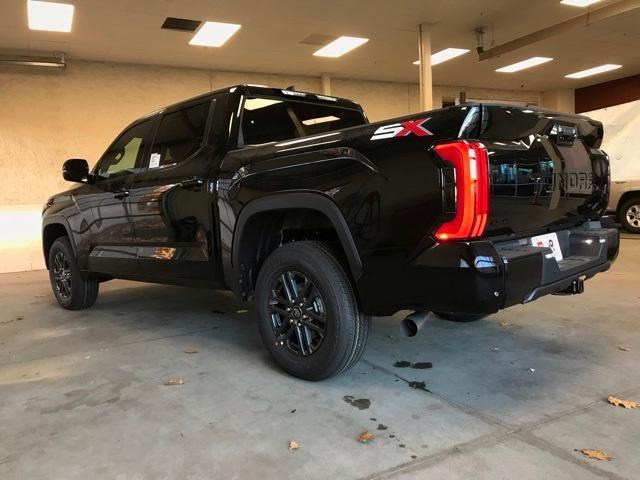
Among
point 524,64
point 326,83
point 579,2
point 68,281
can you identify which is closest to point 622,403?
point 68,281

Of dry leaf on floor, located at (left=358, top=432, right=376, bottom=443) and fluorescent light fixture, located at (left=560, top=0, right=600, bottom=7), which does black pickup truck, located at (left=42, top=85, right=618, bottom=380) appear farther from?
fluorescent light fixture, located at (left=560, top=0, right=600, bottom=7)

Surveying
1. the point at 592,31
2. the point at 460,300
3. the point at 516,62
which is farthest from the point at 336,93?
the point at 460,300

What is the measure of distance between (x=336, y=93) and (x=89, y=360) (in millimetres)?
12359

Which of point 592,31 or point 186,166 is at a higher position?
point 592,31

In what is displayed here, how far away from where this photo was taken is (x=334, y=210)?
2680 mm

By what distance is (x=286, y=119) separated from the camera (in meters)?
4.00

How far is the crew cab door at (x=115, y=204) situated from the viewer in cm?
434

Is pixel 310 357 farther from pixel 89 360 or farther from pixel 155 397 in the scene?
pixel 89 360

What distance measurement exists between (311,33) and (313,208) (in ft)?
29.4

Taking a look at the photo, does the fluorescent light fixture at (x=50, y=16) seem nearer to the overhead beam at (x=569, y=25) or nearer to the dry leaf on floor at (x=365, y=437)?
the overhead beam at (x=569, y=25)

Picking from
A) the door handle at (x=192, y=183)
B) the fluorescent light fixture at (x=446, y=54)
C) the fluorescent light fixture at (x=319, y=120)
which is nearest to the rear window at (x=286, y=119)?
the fluorescent light fixture at (x=319, y=120)

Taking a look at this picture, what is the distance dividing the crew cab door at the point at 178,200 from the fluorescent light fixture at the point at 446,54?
33.5 ft

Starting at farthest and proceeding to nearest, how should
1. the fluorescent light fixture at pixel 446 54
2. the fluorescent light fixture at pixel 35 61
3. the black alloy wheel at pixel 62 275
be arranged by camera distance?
the fluorescent light fixture at pixel 446 54, the fluorescent light fixture at pixel 35 61, the black alloy wheel at pixel 62 275

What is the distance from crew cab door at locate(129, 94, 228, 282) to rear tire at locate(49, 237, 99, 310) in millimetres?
1366
